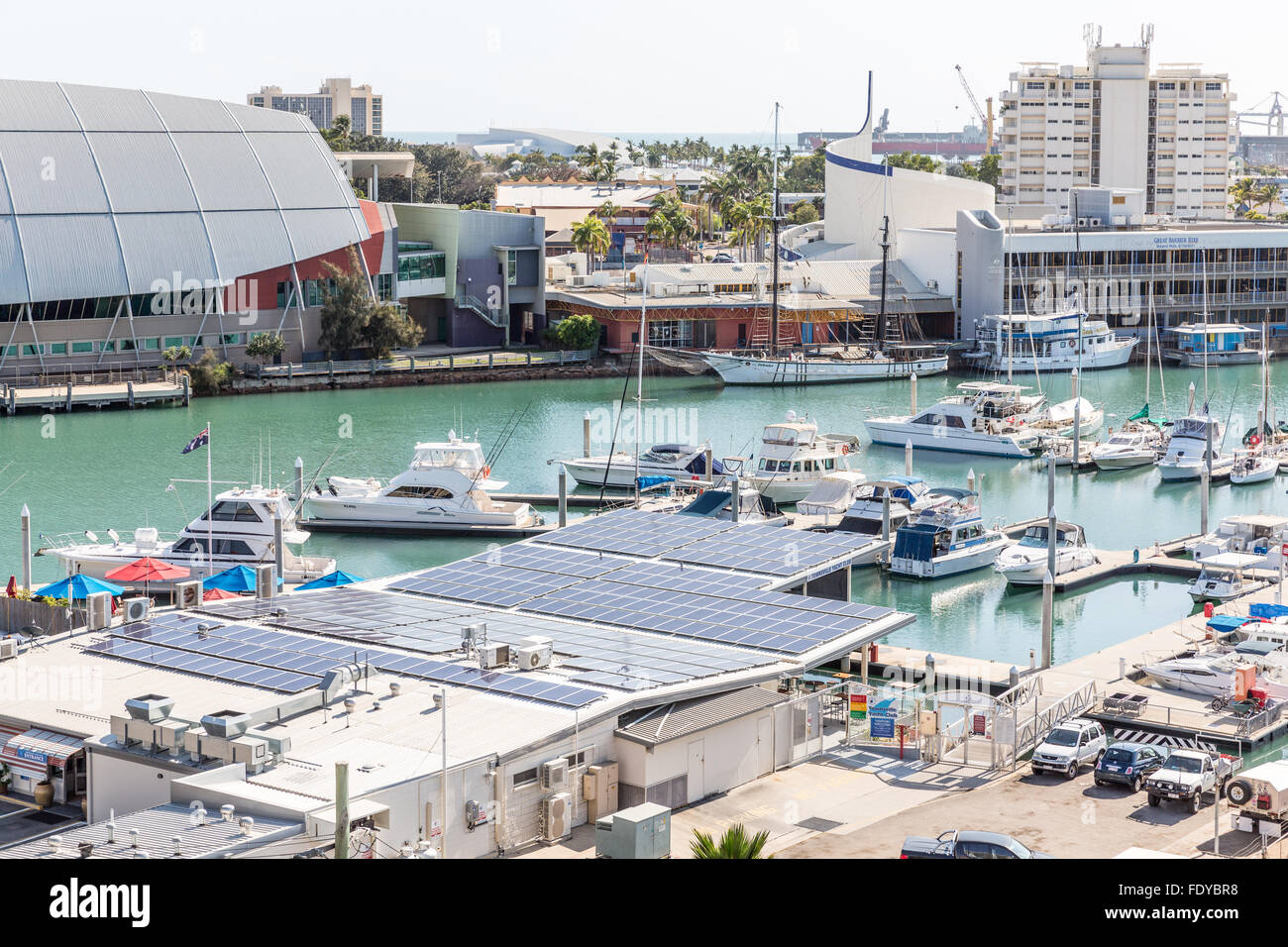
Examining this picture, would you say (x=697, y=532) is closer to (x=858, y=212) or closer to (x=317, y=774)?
(x=317, y=774)

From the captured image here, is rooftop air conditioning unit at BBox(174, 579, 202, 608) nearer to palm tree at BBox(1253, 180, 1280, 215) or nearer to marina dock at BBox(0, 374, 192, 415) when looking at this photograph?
marina dock at BBox(0, 374, 192, 415)

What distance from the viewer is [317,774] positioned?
1795 centimetres

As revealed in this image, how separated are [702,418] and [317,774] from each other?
164 feet

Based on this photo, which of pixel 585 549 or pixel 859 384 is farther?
pixel 859 384

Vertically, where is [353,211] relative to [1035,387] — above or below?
above

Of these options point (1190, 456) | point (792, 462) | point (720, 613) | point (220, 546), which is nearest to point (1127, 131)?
point (1190, 456)

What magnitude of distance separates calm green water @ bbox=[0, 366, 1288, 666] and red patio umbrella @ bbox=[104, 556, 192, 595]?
19.1 ft

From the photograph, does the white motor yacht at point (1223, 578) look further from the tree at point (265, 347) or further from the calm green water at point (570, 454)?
the tree at point (265, 347)

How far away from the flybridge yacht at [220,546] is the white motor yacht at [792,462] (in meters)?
15.7

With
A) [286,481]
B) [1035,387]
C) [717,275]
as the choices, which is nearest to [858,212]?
[717,275]

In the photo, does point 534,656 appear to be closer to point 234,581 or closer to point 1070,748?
point 1070,748

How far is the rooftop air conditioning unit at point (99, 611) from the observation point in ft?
80.9

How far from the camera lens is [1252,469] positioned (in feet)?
180

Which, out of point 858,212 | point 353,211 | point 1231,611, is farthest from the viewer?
point 858,212
